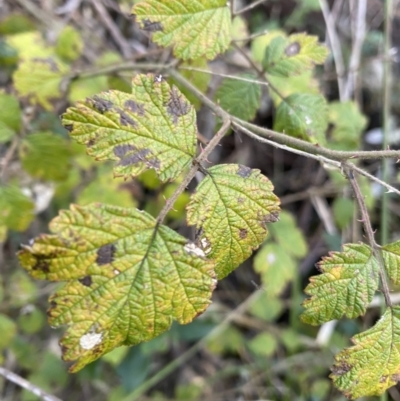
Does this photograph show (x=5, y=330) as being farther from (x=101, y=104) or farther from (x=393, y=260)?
(x=393, y=260)

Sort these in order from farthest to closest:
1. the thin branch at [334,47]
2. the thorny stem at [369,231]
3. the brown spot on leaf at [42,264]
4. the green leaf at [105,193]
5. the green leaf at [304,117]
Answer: the thin branch at [334,47], the green leaf at [105,193], the green leaf at [304,117], the thorny stem at [369,231], the brown spot on leaf at [42,264]

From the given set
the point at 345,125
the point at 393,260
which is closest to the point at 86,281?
the point at 393,260

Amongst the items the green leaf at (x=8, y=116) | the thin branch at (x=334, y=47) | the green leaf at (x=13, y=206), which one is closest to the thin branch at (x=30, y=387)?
the green leaf at (x=13, y=206)

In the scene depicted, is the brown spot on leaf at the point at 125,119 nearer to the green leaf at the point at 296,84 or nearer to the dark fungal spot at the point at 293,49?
the dark fungal spot at the point at 293,49

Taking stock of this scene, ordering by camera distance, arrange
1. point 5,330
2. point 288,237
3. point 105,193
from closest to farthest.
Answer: point 5,330
point 105,193
point 288,237

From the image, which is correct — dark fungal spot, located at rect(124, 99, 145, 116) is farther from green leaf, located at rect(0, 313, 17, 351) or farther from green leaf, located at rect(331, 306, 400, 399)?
green leaf, located at rect(0, 313, 17, 351)

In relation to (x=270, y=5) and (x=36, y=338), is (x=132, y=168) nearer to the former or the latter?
(x=36, y=338)

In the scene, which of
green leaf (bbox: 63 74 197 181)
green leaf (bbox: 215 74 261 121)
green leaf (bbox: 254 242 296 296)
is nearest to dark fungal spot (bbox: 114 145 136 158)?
green leaf (bbox: 63 74 197 181)
